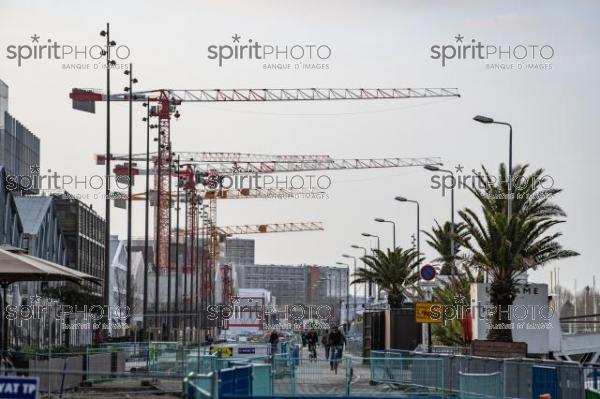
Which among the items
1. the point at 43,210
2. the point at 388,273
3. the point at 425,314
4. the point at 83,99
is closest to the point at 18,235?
the point at 43,210

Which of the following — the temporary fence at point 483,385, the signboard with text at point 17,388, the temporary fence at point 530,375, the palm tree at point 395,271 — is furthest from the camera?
the palm tree at point 395,271

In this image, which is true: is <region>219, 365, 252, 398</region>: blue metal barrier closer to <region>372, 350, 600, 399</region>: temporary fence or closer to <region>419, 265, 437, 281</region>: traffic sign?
<region>372, 350, 600, 399</region>: temporary fence

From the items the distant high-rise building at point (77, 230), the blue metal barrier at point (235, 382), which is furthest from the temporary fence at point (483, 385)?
the distant high-rise building at point (77, 230)

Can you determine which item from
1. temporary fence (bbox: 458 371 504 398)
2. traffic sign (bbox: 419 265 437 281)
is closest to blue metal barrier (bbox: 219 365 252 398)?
temporary fence (bbox: 458 371 504 398)

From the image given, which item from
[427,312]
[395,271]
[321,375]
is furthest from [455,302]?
[395,271]

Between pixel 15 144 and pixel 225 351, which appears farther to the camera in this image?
pixel 15 144

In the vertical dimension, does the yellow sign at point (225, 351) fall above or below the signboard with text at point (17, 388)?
below

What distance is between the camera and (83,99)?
109125mm

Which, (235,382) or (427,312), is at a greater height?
(427,312)

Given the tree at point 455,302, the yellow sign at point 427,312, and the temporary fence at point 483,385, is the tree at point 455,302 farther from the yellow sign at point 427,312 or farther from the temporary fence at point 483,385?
the temporary fence at point 483,385

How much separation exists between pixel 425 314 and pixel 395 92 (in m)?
100

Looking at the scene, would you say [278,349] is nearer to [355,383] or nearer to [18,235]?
[355,383]

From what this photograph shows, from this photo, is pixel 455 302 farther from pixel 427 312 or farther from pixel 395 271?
pixel 395 271

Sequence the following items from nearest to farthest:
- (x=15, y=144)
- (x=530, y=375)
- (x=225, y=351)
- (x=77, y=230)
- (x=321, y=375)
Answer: (x=530, y=375) → (x=321, y=375) → (x=225, y=351) → (x=77, y=230) → (x=15, y=144)
